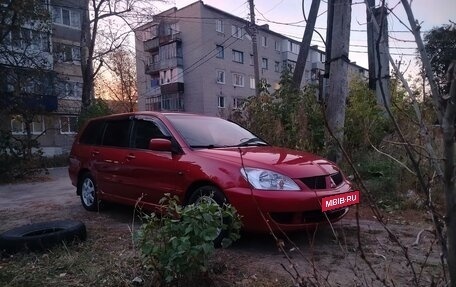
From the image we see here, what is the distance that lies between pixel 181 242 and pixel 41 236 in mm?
2107

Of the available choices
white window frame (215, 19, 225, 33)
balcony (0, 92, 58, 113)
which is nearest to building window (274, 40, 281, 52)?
white window frame (215, 19, 225, 33)

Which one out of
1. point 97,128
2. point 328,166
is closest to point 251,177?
point 328,166

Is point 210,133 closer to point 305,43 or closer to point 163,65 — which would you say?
point 305,43

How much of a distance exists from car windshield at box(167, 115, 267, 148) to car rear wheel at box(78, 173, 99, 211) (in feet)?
6.90

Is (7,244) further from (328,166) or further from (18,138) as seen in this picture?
(18,138)

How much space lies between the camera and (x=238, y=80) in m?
42.0

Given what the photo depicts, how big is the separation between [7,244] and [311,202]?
3.25m

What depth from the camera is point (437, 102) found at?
1151 millimetres

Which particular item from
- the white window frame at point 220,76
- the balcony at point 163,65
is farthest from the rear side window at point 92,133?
the balcony at point 163,65

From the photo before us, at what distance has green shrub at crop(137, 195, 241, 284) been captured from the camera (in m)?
2.96

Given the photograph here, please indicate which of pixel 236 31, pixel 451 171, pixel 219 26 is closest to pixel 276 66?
pixel 236 31

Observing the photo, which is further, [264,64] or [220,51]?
[264,64]

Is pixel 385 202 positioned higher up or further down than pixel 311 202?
further down

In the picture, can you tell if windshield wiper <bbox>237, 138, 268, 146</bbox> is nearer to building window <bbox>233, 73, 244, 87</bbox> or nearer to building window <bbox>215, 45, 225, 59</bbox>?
building window <bbox>215, 45, 225, 59</bbox>
